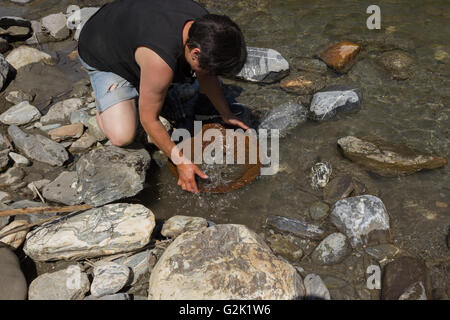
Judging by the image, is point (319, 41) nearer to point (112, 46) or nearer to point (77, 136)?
point (112, 46)

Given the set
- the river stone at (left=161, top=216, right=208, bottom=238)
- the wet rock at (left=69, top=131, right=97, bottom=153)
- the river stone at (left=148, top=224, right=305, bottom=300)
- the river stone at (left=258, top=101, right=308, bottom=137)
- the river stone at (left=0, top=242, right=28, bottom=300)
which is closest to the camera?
the river stone at (left=148, top=224, right=305, bottom=300)

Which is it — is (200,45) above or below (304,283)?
above

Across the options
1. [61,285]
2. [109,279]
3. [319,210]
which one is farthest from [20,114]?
[319,210]

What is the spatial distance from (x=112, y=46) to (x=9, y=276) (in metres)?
1.79

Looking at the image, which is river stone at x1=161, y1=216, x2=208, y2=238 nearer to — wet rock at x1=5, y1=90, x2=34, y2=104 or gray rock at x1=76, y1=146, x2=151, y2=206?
gray rock at x1=76, y1=146, x2=151, y2=206

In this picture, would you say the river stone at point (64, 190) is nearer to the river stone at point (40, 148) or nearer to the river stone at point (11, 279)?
the river stone at point (40, 148)

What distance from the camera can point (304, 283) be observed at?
8.36 ft

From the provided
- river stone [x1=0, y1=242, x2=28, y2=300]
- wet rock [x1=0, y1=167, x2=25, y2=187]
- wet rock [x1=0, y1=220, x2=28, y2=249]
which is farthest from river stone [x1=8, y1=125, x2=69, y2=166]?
river stone [x1=0, y1=242, x2=28, y2=300]

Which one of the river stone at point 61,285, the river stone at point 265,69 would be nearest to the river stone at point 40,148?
the river stone at point 61,285

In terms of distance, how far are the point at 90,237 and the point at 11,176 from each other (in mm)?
1191

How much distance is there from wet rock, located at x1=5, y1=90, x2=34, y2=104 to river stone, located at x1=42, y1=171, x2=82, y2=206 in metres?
1.33

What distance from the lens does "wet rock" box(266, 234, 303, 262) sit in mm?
2771

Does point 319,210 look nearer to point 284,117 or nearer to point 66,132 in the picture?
point 284,117

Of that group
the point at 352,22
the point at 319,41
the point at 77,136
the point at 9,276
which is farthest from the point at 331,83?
the point at 9,276
